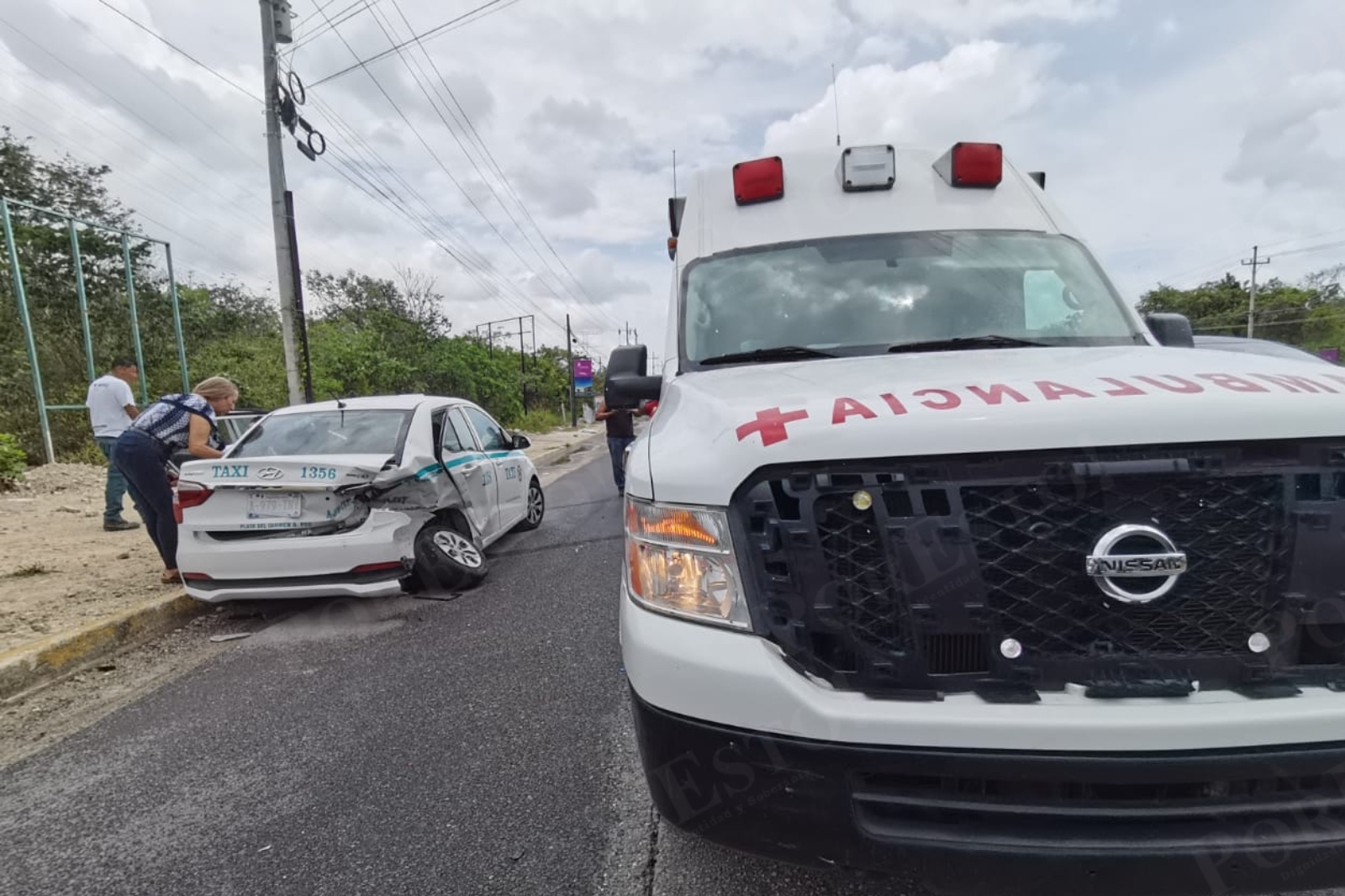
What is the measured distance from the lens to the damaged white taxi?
171 inches

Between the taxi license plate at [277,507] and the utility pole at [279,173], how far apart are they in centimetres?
821

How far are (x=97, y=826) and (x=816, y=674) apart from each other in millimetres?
2674

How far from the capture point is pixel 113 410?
23.1ft

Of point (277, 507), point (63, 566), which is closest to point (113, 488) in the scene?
point (63, 566)

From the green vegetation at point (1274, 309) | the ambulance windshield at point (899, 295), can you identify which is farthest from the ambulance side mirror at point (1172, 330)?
the green vegetation at point (1274, 309)

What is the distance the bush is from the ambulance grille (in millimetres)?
11889

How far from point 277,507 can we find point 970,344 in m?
4.18

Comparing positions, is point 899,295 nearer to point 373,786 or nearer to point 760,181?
point 760,181

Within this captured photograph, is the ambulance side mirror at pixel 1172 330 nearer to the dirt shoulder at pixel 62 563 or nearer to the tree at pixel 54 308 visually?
the dirt shoulder at pixel 62 563

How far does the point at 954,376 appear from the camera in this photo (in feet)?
Answer: 5.97

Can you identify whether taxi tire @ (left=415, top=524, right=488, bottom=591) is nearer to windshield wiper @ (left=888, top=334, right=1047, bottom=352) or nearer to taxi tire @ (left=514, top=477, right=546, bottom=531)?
taxi tire @ (left=514, top=477, right=546, bottom=531)

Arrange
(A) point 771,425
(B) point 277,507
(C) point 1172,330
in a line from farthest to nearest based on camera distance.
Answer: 1. (B) point 277,507
2. (C) point 1172,330
3. (A) point 771,425

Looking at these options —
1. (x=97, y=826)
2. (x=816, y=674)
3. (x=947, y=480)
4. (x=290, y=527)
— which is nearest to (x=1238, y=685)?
(x=947, y=480)

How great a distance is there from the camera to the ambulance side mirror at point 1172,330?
265cm
